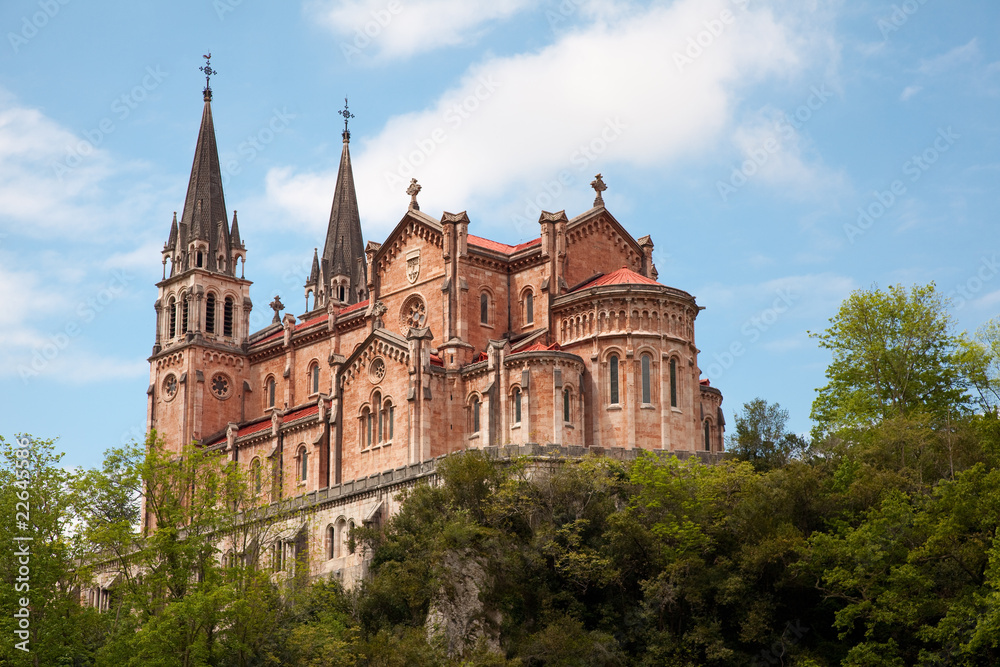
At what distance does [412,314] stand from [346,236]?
4116 cm

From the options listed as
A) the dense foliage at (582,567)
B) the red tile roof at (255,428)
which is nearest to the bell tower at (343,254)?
the red tile roof at (255,428)

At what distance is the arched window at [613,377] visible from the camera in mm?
74688

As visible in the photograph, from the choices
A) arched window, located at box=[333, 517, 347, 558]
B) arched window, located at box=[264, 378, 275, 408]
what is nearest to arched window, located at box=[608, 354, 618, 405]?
arched window, located at box=[333, 517, 347, 558]

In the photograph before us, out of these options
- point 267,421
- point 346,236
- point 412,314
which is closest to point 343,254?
point 346,236

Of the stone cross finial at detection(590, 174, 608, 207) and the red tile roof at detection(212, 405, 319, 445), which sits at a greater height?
the stone cross finial at detection(590, 174, 608, 207)

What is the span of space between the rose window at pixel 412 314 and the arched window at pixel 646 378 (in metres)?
14.1

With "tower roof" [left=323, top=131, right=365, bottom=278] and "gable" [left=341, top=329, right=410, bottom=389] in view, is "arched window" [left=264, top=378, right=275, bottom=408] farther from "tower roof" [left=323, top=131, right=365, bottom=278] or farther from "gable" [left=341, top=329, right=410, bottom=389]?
"tower roof" [left=323, top=131, right=365, bottom=278]

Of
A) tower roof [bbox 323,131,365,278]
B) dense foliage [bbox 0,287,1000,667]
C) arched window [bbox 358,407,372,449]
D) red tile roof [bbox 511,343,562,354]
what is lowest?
dense foliage [bbox 0,287,1000,667]

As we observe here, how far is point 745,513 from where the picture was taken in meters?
61.9

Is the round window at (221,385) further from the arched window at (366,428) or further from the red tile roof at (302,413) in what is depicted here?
the arched window at (366,428)

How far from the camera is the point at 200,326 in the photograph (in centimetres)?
9906

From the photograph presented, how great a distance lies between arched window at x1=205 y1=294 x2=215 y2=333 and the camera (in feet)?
328

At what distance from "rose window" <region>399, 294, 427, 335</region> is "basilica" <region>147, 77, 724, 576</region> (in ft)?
0.42

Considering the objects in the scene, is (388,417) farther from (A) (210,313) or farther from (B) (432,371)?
(A) (210,313)
